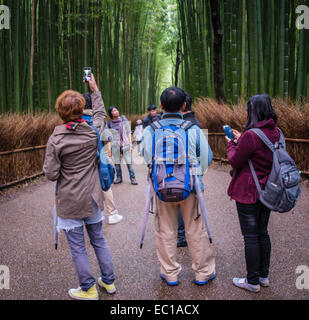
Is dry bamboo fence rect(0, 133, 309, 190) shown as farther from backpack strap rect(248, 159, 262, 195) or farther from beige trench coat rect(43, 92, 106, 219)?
beige trench coat rect(43, 92, 106, 219)

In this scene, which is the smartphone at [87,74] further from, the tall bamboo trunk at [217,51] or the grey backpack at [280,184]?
the tall bamboo trunk at [217,51]

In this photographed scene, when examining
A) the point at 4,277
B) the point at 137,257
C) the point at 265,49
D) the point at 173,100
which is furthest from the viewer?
the point at 265,49

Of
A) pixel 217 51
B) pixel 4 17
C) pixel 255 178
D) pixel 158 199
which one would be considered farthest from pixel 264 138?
pixel 217 51

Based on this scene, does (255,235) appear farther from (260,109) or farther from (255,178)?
(260,109)

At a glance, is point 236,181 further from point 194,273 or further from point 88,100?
point 88,100

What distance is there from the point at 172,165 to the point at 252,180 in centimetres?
53

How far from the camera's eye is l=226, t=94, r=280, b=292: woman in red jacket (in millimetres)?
1910

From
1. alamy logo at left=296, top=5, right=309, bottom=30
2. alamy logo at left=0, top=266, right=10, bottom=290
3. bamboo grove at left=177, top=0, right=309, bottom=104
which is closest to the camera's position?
alamy logo at left=0, top=266, right=10, bottom=290

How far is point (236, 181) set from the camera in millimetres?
2039

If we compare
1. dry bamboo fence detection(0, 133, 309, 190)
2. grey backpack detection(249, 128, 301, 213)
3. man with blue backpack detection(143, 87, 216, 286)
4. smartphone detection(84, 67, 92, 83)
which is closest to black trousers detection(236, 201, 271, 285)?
grey backpack detection(249, 128, 301, 213)

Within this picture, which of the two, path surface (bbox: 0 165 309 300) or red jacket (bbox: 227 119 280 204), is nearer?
red jacket (bbox: 227 119 280 204)

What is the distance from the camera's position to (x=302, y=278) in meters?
2.23

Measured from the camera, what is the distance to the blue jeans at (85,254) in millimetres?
1962

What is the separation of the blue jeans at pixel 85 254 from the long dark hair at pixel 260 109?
3.97 feet
